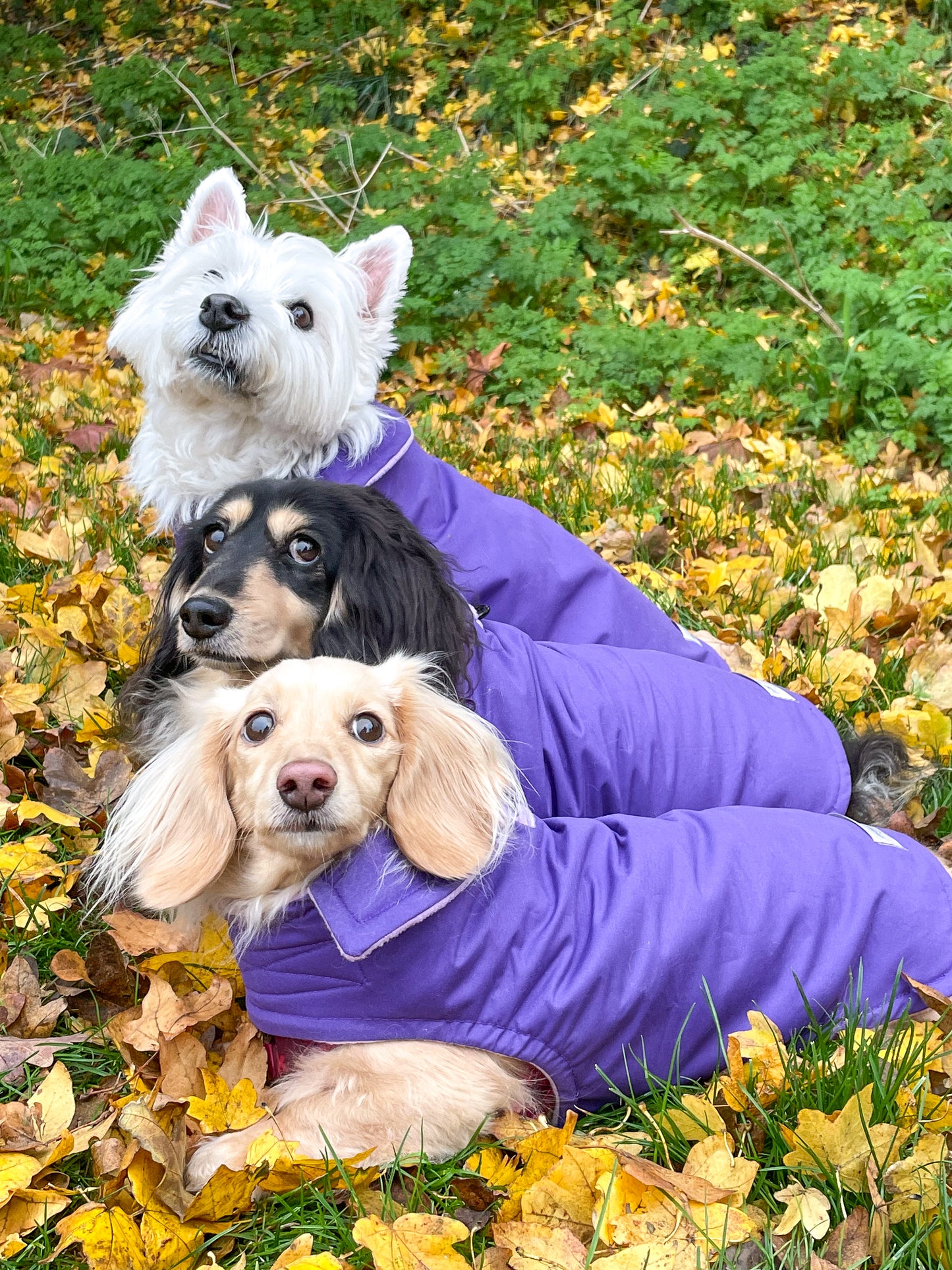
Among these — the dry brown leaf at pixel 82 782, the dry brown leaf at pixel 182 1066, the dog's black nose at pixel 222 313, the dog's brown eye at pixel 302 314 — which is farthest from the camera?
the dog's brown eye at pixel 302 314

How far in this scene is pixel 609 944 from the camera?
215 centimetres

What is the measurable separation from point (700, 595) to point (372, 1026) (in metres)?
2.71

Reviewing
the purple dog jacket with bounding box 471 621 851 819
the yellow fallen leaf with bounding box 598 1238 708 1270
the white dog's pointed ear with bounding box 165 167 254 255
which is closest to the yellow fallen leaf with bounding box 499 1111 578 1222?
the yellow fallen leaf with bounding box 598 1238 708 1270

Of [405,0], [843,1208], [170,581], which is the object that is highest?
[405,0]

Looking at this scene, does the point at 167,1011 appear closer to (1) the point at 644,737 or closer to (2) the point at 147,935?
(2) the point at 147,935

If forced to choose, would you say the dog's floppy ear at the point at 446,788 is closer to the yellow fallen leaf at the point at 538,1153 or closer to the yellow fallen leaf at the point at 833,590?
→ the yellow fallen leaf at the point at 538,1153

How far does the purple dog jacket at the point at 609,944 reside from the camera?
2.06 meters

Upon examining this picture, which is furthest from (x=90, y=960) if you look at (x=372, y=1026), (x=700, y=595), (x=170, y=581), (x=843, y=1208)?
(x=700, y=595)

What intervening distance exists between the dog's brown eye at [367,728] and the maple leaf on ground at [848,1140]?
3.05 ft

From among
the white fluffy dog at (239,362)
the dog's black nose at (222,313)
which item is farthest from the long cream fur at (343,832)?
the dog's black nose at (222,313)

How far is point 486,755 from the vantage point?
2162 mm

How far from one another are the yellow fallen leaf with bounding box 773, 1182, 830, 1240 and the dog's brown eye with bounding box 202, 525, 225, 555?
1.88 m

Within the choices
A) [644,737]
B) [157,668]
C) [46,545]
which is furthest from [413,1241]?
[46,545]

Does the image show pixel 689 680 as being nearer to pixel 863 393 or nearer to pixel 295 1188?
pixel 295 1188
